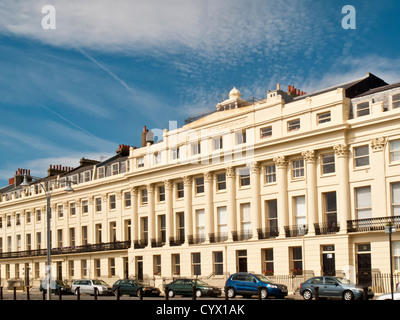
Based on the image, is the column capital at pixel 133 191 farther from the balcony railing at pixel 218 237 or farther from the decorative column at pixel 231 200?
the decorative column at pixel 231 200

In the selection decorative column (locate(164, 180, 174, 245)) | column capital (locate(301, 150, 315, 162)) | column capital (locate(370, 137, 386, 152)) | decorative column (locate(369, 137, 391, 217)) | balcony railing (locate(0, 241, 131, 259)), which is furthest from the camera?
balcony railing (locate(0, 241, 131, 259))

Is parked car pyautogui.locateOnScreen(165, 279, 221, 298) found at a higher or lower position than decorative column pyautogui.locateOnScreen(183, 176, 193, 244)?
lower

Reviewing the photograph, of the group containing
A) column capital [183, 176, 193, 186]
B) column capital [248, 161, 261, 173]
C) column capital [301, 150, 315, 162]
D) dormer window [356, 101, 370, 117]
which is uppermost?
dormer window [356, 101, 370, 117]

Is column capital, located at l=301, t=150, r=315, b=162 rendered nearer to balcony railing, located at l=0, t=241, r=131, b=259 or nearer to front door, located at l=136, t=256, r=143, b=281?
front door, located at l=136, t=256, r=143, b=281

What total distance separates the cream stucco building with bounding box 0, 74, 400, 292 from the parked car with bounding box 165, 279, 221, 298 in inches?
267

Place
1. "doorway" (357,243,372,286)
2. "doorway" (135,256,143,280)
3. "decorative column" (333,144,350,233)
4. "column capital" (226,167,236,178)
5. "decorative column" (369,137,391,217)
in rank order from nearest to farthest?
"decorative column" (369,137,391,217) < "doorway" (357,243,372,286) < "decorative column" (333,144,350,233) < "column capital" (226,167,236,178) < "doorway" (135,256,143,280)

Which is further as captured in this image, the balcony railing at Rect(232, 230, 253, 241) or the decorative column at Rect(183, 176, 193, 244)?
the decorative column at Rect(183, 176, 193, 244)

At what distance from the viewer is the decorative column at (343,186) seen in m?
40.3

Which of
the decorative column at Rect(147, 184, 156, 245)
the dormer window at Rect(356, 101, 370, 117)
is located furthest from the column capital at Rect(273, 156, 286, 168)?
the decorative column at Rect(147, 184, 156, 245)

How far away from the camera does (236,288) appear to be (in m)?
36.5

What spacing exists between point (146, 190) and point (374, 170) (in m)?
24.9

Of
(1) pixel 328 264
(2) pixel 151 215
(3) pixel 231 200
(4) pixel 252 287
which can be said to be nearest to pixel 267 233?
(3) pixel 231 200

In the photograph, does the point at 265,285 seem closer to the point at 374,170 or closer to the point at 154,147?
the point at 374,170

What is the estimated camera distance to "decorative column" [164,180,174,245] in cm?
5328
